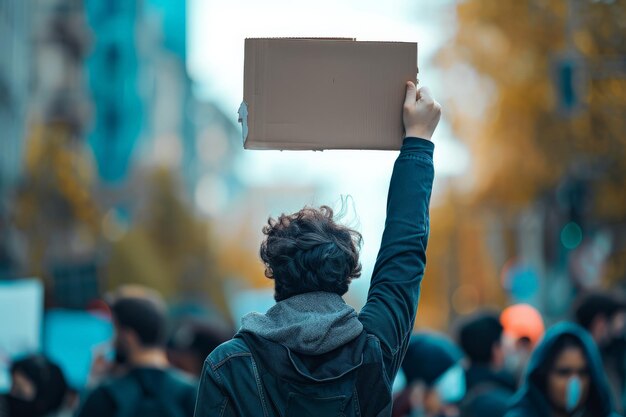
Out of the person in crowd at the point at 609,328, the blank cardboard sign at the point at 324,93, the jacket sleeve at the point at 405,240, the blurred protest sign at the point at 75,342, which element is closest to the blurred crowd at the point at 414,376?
the person in crowd at the point at 609,328

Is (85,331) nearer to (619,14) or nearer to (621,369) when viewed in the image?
(621,369)

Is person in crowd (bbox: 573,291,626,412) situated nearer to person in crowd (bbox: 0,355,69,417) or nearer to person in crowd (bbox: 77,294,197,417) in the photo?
person in crowd (bbox: 77,294,197,417)

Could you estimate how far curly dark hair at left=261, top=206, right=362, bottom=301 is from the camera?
3.26m

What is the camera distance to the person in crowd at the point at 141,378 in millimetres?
5254

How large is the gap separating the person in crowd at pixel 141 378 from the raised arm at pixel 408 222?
214 cm

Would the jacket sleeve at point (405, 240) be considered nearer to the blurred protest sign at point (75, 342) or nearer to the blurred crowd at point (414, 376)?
the blurred crowd at point (414, 376)

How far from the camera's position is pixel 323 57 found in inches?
135

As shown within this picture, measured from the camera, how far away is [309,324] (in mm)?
3168

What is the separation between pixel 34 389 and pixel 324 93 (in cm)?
302

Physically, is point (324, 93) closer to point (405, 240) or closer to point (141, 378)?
point (405, 240)

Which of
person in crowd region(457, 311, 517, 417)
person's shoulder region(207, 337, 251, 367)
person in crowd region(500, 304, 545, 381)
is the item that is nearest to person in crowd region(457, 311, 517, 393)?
person in crowd region(457, 311, 517, 417)

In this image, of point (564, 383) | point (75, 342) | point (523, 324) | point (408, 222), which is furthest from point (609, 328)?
point (408, 222)

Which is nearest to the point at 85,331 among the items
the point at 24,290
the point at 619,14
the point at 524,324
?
the point at 24,290

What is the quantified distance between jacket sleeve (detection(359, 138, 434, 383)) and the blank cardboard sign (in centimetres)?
8
